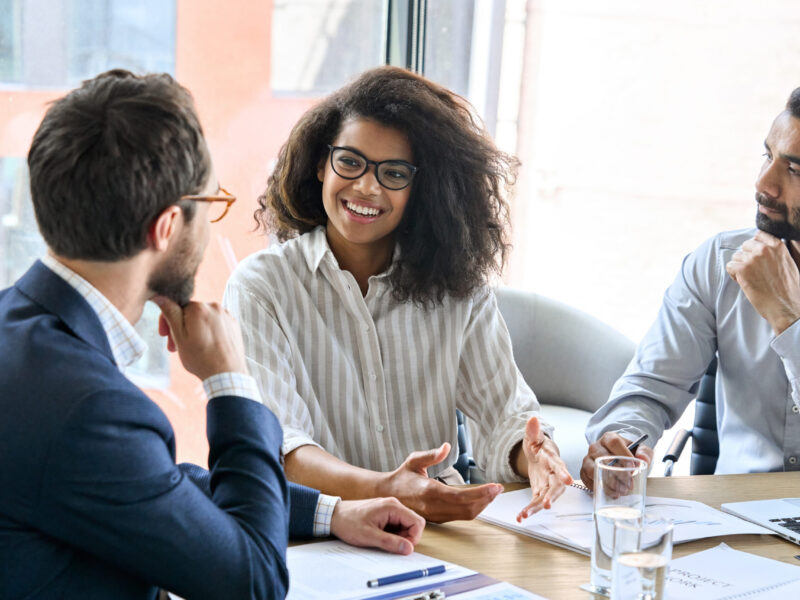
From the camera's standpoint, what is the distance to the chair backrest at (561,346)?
128 inches

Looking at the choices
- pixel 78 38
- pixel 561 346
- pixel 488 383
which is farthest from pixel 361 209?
pixel 78 38

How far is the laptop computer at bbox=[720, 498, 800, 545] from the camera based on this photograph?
1590 mm

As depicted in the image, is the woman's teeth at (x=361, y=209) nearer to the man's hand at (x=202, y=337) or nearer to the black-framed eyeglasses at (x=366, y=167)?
the black-framed eyeglasses at (x=366, y=167)

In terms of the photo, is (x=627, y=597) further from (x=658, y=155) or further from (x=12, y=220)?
(x=658, y=155)

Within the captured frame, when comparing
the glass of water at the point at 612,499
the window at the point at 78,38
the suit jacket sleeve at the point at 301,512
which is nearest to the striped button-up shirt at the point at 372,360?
the suit jacket sleeve at the point at 301,512

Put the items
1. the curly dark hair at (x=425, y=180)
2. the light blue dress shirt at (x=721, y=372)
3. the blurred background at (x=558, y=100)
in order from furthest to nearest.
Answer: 1. the blurred background at (x=558, y=100)
2. the light blue dress shirt at (x=721, y=372)
3. the curly dark hair at (x=425, y=180)

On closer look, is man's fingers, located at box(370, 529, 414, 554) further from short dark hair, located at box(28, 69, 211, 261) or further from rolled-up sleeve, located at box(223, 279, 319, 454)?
short dark hair, located at box(28, 69, 211, 261)

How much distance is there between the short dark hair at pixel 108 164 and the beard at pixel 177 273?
0.07m

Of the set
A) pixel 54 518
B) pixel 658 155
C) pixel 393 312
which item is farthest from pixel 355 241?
pixel 658 155

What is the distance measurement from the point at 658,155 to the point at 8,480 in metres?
3.83

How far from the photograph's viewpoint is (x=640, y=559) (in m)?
1.16

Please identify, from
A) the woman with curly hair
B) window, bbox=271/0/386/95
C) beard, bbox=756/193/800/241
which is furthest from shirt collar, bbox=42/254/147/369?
window, bbox=271/0/386/95

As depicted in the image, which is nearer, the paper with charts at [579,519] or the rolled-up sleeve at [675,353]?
the paper with charts at [579,519]

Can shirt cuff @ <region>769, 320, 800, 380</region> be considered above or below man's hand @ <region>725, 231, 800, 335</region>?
below
